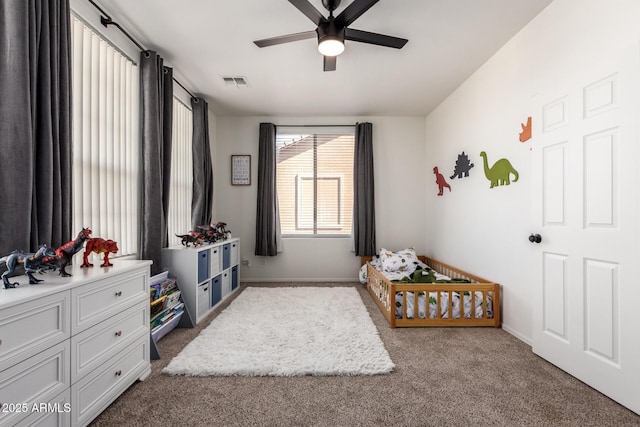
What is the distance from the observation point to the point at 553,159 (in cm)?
197

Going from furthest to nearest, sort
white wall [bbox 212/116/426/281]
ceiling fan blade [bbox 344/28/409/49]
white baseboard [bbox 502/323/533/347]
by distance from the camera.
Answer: white wall [bbox 212/116/426/281]
white baseboard [bbox 502/323/533/347]
ceiling fan blade [bbox 344/28/409/49]

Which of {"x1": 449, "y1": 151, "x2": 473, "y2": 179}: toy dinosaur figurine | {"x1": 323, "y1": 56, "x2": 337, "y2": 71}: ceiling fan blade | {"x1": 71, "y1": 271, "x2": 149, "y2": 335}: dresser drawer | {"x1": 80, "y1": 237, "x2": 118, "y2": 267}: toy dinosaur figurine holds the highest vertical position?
{"x1": 323, "y1": 56, "x2": 337, "y2": 71}: ceiling fan blade

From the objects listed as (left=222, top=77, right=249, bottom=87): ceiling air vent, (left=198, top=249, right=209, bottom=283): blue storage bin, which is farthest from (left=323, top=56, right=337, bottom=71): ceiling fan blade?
(left=198, top=249, right=209, bottom=283): blue storage bin

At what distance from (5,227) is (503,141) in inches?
134

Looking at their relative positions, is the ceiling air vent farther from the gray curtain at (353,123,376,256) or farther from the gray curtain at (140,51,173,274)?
the gray curtain at (353,123,376,256)

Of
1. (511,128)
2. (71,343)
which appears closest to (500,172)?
(511,128)

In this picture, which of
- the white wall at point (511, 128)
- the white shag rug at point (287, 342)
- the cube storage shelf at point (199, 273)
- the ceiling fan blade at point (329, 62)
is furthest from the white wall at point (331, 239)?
the ceiling fan blade at point (329, 62)

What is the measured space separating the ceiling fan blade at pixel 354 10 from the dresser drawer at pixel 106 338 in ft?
7.11

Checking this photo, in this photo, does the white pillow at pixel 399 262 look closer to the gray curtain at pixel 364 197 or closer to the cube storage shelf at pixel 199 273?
the gray curtain at pixel 364 197

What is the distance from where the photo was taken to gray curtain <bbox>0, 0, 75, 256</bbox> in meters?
1.39

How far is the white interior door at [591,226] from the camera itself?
4.97 feet

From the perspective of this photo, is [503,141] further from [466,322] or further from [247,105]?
[247,105]

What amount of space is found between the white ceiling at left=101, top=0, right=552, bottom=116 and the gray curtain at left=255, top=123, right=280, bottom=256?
1.82ft

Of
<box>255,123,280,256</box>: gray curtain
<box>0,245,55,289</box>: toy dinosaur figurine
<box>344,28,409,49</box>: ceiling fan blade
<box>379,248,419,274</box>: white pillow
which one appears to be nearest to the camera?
<box>0,245,55,289</box>: toy dinosaur figurine
